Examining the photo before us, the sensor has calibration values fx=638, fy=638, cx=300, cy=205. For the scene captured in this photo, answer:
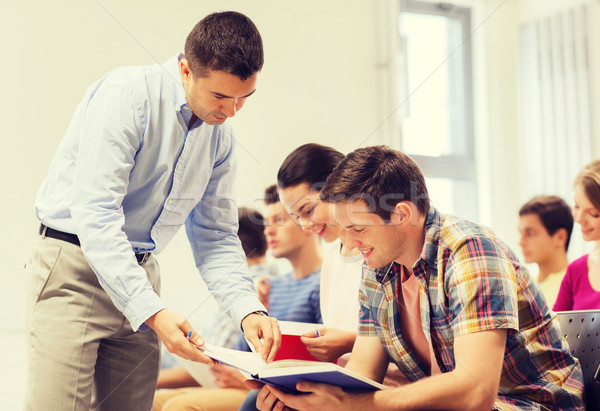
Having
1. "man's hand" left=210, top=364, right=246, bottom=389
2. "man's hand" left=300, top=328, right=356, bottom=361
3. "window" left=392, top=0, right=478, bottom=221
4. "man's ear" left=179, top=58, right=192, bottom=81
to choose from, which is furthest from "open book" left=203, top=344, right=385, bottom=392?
"window" left=392, top=0, right=478, bottom=221

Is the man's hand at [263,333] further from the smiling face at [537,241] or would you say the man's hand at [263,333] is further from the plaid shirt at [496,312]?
the smiling face at [537,241]

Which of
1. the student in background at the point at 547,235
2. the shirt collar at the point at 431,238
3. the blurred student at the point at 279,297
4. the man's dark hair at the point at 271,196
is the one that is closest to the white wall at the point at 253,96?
the man's dark hair at the point at 271,196

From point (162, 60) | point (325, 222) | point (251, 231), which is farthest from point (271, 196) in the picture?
point (162, 60)

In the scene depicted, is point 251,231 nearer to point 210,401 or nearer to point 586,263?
point 210,401

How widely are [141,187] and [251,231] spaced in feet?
4.47

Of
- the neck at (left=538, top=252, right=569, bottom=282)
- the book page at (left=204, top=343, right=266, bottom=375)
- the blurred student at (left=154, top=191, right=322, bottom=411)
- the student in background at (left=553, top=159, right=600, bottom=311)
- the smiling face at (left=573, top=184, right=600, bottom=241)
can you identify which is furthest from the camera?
the neck at (left=538, top=252, right=569, bottom=282)

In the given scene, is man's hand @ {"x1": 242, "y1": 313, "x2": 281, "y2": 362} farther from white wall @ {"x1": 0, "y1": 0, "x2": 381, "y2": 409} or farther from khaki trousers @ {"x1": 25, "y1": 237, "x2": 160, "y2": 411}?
white wall @ {"x1": 0, "y1": 0, "x2": 381, "y2": 409}

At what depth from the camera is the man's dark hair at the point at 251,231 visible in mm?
2674

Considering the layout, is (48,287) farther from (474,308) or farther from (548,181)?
(548,181)

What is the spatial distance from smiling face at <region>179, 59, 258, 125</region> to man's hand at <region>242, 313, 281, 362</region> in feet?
1.40

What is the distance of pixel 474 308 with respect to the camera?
1116 millimetres

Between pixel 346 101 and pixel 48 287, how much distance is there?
250 cm

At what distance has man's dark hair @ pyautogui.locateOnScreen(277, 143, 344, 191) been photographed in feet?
6.12

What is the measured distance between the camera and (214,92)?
1274mm
